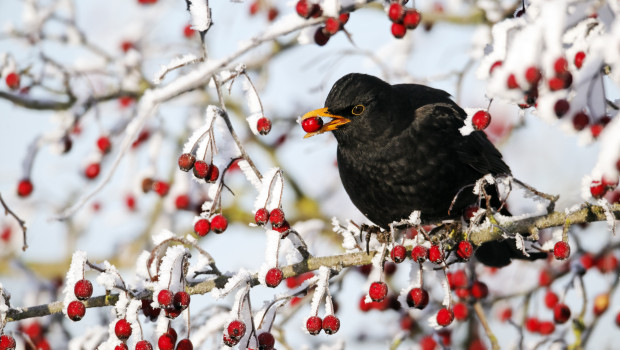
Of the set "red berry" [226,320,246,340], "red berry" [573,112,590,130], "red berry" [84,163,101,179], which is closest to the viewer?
"red berry" [573,112,590,130]

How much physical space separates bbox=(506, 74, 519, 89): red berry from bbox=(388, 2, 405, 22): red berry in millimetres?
584

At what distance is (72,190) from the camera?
648 centimetres

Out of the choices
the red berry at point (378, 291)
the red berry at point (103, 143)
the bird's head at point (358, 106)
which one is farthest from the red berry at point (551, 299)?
the red berry at point (103, 143)

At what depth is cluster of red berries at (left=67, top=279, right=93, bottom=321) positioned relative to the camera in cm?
239

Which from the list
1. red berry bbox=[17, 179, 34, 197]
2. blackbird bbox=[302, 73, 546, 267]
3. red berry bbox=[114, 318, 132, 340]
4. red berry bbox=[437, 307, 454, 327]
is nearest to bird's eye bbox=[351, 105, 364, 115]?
blackbird bbox=[302, 73, 546, 267]

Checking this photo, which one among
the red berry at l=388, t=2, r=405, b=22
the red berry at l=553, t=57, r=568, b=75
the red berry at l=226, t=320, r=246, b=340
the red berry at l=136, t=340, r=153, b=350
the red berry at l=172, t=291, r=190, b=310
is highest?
the red berry at l=388, t=2, r=405, b=22

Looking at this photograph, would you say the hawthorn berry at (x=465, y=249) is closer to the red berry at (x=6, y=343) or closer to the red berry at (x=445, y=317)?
the red berry at (x=445, y=317)

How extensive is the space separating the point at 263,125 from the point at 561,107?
3.73 feet

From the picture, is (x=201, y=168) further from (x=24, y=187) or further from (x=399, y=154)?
(x=24, y=187)

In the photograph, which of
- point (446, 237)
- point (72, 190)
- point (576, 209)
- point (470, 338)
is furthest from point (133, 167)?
point (576, 209)

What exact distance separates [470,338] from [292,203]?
2.60 meters

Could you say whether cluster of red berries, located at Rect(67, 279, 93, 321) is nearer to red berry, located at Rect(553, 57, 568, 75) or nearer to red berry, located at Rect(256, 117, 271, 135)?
red berry, located at Rect(256, 117, 271, 135)

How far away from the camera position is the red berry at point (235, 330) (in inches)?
88.7

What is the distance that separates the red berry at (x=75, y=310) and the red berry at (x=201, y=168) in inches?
25.2
